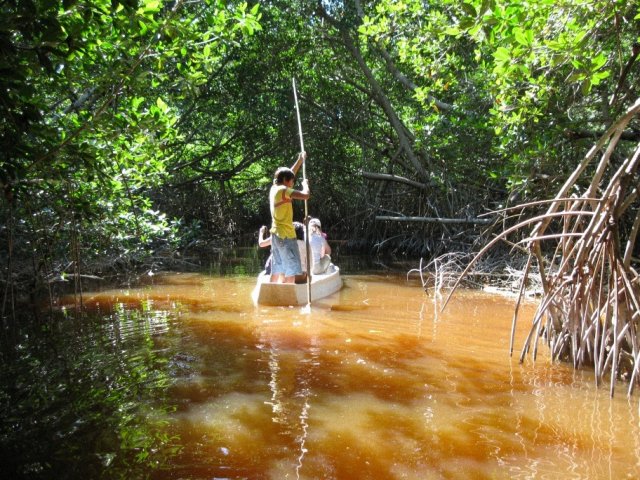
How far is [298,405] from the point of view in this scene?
124 inches

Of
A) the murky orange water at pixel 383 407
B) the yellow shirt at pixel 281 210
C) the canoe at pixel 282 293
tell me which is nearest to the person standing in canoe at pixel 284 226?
the yellow shirt at pixel 281 210

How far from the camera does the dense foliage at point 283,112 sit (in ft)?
12.5

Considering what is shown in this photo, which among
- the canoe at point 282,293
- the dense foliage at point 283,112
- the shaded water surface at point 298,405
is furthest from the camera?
the canoe at point 282,293

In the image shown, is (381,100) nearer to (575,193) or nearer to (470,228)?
(470,228)

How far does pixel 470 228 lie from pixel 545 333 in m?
5.61

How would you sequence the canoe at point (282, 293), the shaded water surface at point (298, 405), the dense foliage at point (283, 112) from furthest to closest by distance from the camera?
the canoe at point (282, 293)
the dense foliage at point (283, 112)
the shaded water surface at point (298, 405)

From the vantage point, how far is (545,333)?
4469mm

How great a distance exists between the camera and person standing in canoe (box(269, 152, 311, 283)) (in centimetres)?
617

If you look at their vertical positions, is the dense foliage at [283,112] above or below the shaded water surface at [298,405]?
above

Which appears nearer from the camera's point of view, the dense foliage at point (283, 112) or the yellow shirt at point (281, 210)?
the dense foliage at point (283, 112)

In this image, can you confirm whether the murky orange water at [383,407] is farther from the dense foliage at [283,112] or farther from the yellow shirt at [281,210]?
the dense foliage at [283,112]

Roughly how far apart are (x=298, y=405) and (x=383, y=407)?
48cm

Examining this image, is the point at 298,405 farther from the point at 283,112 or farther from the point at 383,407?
the point at 283,112

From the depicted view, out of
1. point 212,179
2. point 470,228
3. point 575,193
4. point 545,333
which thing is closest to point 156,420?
point 545,333
